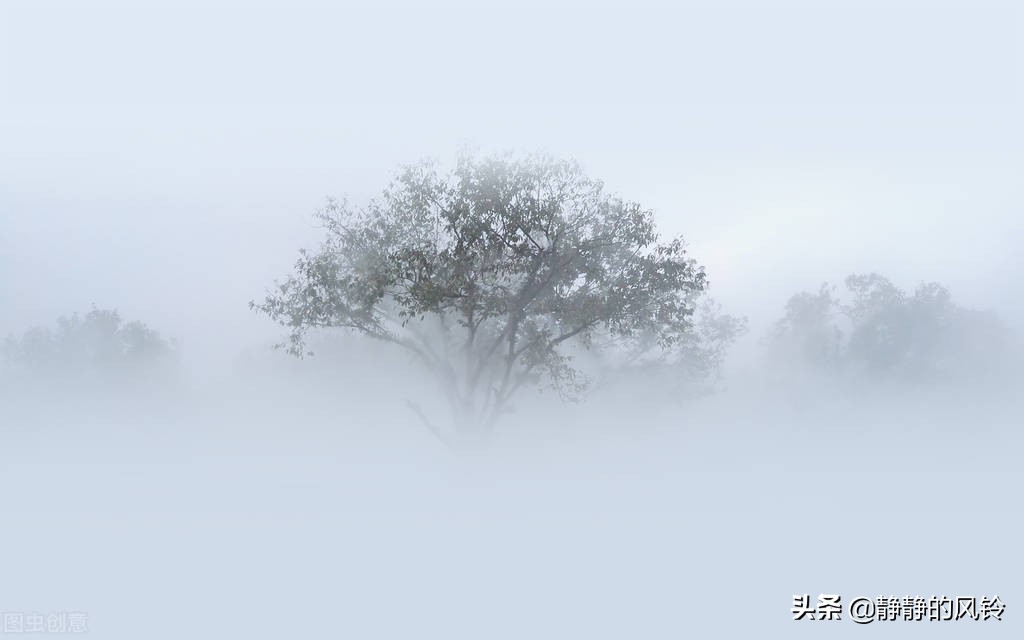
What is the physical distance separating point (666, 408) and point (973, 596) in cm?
4646

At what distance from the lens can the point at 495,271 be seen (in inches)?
1105

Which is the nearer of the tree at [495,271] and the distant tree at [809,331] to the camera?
the tree at [495,271]

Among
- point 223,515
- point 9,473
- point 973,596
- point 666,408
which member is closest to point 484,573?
point 973,596

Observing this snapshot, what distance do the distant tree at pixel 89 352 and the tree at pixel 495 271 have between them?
57.6m

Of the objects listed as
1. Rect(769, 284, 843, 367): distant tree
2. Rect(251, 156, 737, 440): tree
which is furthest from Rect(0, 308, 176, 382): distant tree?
Rect(769, 284, 843, 367): distant tree

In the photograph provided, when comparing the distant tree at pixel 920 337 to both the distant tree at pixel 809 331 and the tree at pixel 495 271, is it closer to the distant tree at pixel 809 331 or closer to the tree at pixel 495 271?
the distant tree at pixel 809 331

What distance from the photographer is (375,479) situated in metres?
36.2

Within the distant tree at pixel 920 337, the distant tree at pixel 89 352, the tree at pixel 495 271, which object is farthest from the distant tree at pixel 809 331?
the distant tree at pixel 89 352

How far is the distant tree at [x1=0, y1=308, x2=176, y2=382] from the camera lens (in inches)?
3063

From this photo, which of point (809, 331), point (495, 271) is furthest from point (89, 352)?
point (809, 331)

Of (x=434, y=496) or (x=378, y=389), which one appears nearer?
(x=434, y=496)

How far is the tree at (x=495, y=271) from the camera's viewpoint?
→ 27.7 m

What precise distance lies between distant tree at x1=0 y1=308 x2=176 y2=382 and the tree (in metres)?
57.6

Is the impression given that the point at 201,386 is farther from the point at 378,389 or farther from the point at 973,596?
the point at 973,596
